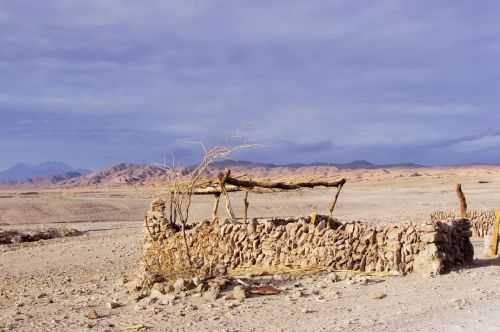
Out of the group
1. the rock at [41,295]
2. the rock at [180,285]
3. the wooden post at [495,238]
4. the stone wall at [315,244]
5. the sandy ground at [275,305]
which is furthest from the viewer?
the wooden post at [495,238]

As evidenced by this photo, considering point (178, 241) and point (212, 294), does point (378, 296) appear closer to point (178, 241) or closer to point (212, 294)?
point (212, 294)

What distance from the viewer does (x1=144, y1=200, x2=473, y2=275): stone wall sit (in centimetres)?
1236

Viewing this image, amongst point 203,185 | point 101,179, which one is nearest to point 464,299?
point 203,185

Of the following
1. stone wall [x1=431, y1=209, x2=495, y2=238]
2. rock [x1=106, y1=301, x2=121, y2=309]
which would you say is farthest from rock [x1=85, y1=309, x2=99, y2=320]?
stone wall [x1=431, y1=209, x2=495, y2=238]

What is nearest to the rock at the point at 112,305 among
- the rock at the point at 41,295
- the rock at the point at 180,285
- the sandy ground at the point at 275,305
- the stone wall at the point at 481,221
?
the sandy ground at the point at 275,305

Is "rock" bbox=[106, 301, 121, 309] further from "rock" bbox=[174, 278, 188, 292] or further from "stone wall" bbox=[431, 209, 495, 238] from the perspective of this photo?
"stone wall" bbox=[431, 209, 495, 238]

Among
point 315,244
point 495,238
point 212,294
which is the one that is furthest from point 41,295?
point 495,238

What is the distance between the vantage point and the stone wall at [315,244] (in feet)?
40.5

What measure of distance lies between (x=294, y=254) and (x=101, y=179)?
424 ft

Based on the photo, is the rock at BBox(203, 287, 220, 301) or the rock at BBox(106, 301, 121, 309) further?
the rock at BBox(106, 301, 121, 309)

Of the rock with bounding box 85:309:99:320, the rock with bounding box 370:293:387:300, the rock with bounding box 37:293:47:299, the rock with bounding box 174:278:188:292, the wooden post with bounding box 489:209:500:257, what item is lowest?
the rock with bounding box 37:293:47:299

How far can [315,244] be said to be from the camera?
1312 cm

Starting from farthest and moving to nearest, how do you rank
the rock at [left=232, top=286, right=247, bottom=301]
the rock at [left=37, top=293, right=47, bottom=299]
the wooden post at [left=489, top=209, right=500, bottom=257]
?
the wooden post at [left=489, top=209, right=500, bottom=257], the rock at [left=37, top=293, right=47, bottom=299], the rock at [left=232, top=286, right=247, bottom=301]

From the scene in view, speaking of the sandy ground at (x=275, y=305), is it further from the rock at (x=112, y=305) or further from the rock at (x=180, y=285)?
the rock at (x=180, y=285)
